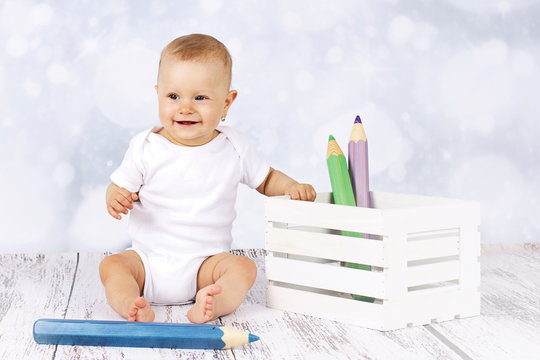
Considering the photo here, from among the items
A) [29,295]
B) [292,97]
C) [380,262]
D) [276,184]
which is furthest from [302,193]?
[292,97]

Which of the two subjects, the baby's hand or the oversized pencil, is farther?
the baby's hand

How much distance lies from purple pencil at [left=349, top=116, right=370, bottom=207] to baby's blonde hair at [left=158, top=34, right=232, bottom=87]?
247mm

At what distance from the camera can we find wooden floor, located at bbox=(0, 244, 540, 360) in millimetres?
969

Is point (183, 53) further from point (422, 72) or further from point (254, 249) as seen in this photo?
point (422, 72)

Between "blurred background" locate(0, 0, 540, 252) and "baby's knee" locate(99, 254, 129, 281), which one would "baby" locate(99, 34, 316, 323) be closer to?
"baby's knee" locate(99, 254, 129, 281)

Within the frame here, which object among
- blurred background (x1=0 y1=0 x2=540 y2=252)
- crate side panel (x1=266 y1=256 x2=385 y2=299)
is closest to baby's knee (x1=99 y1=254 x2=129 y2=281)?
crate side panel (x1=266 y1=256 x2=385 y2=299)

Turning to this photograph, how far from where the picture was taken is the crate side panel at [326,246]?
1.06 meters

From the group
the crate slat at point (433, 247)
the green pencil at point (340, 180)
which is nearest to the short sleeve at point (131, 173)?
the green pencil at point (340, 180)

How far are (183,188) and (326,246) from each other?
0.91 feet

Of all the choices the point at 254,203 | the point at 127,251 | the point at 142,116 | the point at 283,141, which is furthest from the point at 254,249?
the point at 127,251

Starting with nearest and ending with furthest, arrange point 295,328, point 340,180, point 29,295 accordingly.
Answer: point 295,328 → point 340,180 → point 29,295

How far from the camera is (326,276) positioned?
111 centimetres

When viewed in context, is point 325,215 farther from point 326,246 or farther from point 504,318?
point 504,318

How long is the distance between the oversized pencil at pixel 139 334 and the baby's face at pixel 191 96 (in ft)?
1.22
